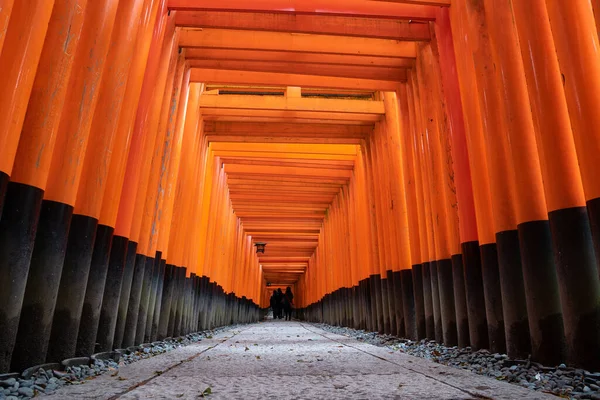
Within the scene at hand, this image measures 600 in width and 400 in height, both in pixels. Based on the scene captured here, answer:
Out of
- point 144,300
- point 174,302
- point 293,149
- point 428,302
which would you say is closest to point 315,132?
point 293,149

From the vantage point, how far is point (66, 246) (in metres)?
3.34

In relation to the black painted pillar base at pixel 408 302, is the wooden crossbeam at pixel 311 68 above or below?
above

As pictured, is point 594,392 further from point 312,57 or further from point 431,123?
point 312,57

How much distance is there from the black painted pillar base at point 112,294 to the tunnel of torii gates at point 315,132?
21mm

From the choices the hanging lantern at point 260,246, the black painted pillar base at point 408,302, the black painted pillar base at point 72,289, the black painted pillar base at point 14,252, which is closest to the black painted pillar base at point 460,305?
the black painted pillar base at point 408,302

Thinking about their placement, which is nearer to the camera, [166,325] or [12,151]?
[12,151]

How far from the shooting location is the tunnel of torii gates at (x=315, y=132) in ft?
9.70

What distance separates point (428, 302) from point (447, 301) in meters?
0.91

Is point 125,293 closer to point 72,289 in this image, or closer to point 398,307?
point 72,289

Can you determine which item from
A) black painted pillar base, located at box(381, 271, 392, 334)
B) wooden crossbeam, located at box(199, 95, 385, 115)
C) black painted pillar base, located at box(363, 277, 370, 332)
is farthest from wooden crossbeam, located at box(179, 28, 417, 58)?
black painted pillar base, located at box(363, 277, 370, 332)

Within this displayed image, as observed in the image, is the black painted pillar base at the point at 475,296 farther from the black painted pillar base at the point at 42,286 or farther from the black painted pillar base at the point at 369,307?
the black painted pillar base at the point at 369,307

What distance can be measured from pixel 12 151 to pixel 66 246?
0.99 m

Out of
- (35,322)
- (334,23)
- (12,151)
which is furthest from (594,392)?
(334,23)

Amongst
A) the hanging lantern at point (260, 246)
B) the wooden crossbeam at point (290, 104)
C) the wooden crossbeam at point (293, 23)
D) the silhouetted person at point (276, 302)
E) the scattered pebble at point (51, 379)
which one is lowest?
the scattered pebble at point (51, 379)
